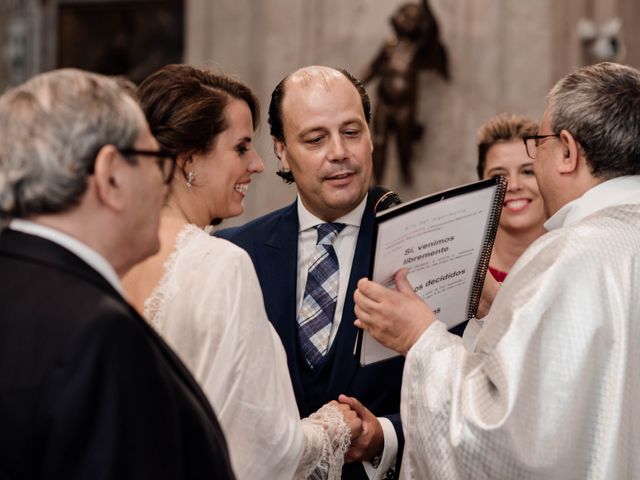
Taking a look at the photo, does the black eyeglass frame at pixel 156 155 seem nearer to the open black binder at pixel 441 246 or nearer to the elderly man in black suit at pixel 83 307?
the elderly man in black suit at pixel 83 307

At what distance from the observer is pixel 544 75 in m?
8.34

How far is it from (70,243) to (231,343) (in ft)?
2.40

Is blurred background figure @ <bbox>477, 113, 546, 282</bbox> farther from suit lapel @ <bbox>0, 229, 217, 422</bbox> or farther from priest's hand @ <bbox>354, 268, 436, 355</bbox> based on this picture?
suit lapel @ <bbox>0, 229, 217, 422</bbox>

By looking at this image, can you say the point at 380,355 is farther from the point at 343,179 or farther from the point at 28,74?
the point at 28,74

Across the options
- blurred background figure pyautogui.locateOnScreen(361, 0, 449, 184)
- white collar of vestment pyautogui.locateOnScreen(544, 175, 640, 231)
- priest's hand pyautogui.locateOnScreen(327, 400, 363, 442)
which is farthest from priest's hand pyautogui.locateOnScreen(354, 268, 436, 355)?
blurred background figure pyautogui.locateOnScreen(361, 0, 449, 184)

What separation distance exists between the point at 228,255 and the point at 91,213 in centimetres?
70

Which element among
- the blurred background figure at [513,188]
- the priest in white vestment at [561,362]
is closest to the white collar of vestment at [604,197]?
the priest in white vestment at [561,362]

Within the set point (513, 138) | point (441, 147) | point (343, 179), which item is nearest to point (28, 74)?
point (441, 147)

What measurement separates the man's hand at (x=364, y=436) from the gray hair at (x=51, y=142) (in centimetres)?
143

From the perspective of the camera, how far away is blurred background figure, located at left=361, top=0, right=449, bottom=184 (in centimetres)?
843

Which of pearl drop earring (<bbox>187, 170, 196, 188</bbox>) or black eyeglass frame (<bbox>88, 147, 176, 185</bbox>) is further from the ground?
black eyeglass frame (<bbox>88, 147, 176, 185</bbox>)

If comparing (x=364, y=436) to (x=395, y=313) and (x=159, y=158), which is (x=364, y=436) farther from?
(x=159, y=158)

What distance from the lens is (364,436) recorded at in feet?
9.96

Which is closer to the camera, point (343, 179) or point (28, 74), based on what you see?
point (343, 179)
